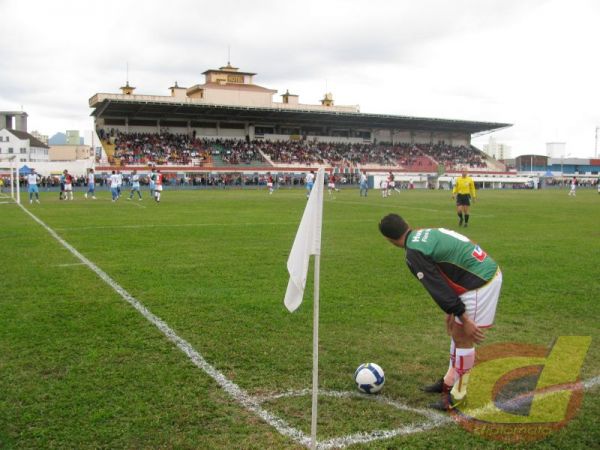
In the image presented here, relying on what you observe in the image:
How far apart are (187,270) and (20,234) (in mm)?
7649

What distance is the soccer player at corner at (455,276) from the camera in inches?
153

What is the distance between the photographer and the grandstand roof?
5902cm

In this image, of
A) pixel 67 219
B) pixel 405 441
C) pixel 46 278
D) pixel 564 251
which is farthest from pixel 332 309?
pixel 67 219

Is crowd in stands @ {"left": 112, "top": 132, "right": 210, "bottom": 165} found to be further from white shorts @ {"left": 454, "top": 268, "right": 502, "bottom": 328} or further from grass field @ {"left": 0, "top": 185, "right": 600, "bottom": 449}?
white shorts @ {"left": 454, "top": 268, "right": 502, "bottom": 328}

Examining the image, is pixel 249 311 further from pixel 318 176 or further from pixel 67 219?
pixel 67 219

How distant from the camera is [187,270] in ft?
32.2

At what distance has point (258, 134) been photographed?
6894 centimetres

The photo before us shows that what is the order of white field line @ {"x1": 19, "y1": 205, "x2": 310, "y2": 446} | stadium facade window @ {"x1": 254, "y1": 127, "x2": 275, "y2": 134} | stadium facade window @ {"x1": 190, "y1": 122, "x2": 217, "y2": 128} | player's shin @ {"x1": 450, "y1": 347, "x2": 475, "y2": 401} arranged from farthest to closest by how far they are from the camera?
stadium facade window @ {"x1": 254, "y1": 127, "x2": 275, "y2": 134}
stadium facade window @ {"x1": 190, "y1": 122, "x2": 217, "y2": 128}
player's shin @ {"x1": 450, "y1": 347, "x2": 475, "y2": 401}
white field line @ {"x1": 19, "y1": 205, "x2": 310, "y2": 446}

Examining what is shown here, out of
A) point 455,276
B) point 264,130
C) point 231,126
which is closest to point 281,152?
point 264,130

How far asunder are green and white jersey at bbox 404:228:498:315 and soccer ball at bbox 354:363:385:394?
1.04 metres

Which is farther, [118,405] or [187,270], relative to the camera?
[187,270]

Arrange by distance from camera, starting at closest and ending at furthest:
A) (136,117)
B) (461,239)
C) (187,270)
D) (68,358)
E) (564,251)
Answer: (461,239) < (68,358) < (187,270) < (564,251) < (136,117)

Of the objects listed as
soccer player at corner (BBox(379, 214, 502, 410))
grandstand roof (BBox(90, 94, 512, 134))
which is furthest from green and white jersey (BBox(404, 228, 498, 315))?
grandstand roof (BBox(90, 94, 512, 134))

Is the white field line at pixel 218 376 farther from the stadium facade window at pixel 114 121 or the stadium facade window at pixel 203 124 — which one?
the stadium facade window at pixel 203 124
